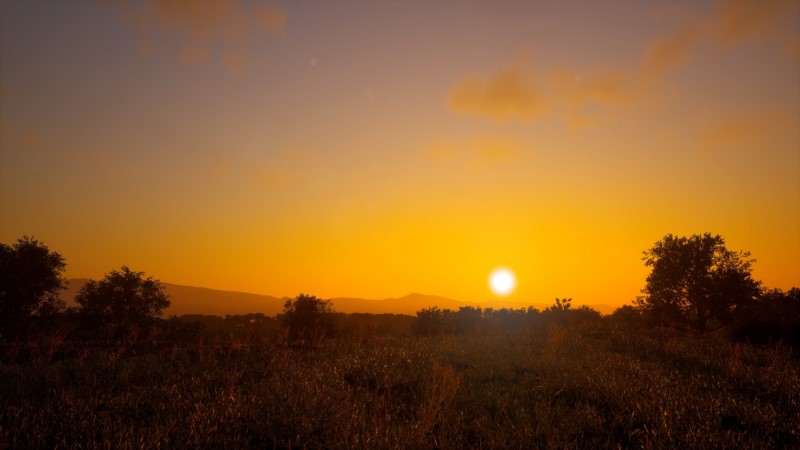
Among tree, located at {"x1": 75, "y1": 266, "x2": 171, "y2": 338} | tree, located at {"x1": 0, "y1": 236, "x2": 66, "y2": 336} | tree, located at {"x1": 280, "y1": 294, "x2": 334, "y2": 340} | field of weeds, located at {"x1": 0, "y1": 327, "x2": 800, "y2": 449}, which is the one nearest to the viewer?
field of weeds, located at {"x1": 0, "y1": 327, "x2": 800, "y2": 449}

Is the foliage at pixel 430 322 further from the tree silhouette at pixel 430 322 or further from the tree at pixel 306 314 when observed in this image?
the tree at pixel 306 314

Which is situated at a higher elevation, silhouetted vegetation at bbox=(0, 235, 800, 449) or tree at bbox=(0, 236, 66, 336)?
tree at bbox=(0, 236, 66, 336)

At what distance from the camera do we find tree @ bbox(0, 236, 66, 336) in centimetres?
1728

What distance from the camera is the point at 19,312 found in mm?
17500

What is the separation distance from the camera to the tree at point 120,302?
1953 centimetres

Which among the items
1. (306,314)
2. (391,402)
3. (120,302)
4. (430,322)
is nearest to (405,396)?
(391,402)

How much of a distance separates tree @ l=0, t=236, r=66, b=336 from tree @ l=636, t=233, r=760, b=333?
31304mm

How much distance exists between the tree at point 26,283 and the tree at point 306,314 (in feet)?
35.0

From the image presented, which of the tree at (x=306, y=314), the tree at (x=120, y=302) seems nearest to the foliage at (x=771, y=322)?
the tree at (x=306, y=314)

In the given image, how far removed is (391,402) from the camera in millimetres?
6223

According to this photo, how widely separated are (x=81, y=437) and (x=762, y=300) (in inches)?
1103

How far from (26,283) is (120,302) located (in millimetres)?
3723

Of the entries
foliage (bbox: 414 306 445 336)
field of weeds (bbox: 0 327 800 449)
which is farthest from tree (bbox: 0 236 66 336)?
foliage (bbox: 414 306 445 336)

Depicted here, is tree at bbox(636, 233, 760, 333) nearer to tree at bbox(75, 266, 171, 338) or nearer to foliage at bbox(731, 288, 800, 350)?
foliage at bbox(731, 288, 800, 350)
